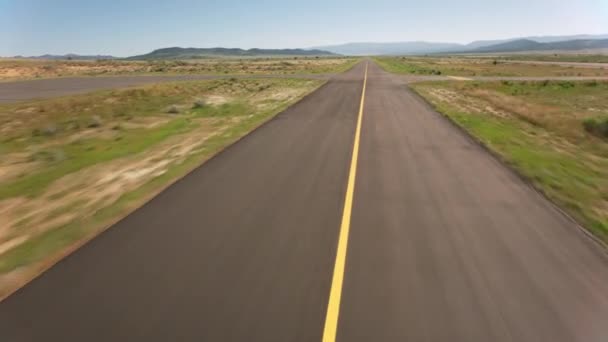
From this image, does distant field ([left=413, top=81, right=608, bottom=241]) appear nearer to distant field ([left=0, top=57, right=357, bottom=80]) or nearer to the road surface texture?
the road surface texture

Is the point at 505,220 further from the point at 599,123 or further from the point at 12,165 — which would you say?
the point at 599,123

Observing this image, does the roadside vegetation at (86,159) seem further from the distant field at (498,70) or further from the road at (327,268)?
the distant field at (498,70)

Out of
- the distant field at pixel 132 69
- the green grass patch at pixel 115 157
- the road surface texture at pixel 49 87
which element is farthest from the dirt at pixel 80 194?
the distant field at pixel 132 69

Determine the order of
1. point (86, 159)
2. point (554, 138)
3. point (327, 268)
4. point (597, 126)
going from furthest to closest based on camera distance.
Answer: point (597, 126) → point (554, 138) → point (86, 159) → point (327, 268)

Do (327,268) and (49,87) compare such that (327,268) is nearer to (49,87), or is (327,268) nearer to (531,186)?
(531,186)

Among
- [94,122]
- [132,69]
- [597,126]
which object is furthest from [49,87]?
[132,69]

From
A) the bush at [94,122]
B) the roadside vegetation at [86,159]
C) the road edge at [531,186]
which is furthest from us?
the bush at [94,122]

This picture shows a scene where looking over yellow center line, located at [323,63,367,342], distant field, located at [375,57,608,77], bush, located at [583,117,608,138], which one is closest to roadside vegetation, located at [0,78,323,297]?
yellow center line, located at [323,63,367,342]

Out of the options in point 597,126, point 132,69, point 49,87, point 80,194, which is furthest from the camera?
point 132,69
